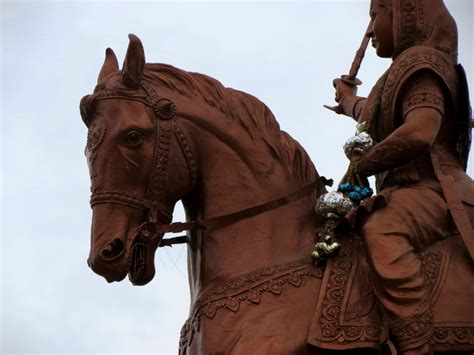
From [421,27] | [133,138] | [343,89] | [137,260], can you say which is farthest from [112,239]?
[421,27]

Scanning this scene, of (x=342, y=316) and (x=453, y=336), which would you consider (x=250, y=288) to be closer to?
(x=342, y=316)

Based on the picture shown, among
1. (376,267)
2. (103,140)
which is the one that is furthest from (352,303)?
(103,140)

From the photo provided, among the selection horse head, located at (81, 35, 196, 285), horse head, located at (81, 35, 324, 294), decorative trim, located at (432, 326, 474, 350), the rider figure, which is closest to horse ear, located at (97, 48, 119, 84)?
horse head, located at (81, 35, 324, 294)

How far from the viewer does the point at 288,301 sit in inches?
273

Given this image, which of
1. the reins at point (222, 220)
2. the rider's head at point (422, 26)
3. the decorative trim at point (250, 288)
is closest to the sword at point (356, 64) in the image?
the rider's head at point (422, 26)

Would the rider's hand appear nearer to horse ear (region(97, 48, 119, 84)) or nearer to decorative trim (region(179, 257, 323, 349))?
horse ear (region(97, 48, 119, 84))

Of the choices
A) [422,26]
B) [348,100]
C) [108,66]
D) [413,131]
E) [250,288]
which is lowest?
[250,288]

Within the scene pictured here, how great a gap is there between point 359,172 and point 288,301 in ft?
3.79

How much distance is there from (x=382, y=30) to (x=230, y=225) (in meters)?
2.12

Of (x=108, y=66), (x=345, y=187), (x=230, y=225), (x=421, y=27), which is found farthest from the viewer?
(x=421, y=27)

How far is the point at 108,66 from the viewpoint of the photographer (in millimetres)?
7805

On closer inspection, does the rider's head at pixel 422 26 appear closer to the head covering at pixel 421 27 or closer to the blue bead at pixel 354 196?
the head covering at pixel 421 27

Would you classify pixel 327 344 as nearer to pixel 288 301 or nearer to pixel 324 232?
pixel 288 301

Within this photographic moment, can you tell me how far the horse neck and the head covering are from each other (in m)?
1.48
